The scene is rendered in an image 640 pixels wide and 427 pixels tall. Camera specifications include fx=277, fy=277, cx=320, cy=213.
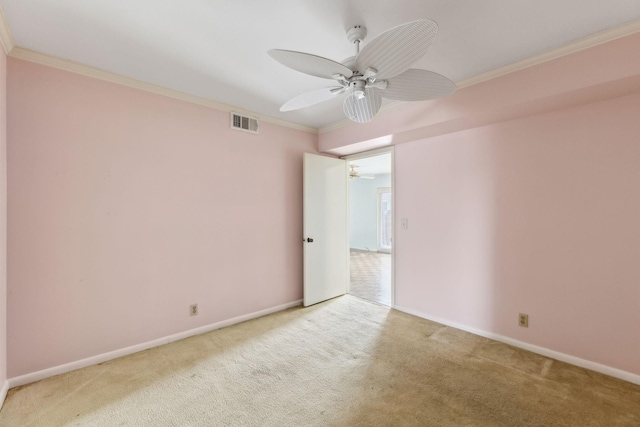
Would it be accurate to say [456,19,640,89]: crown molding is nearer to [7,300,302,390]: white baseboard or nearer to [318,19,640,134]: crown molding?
[318,19,640,134]: crown molding

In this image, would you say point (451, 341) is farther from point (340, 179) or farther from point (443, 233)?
point (340, 179)

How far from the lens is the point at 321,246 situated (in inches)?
149

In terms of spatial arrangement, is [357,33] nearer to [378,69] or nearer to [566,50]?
[378,69]

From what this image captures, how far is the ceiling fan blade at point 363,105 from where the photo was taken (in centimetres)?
182

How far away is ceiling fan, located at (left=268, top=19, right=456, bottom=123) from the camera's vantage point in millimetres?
1205

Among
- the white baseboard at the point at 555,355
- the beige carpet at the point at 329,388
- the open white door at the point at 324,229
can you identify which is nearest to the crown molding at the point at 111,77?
the open white door at the point at 324,229

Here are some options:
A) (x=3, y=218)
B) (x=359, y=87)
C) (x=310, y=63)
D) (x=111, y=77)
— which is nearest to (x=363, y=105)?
(x=359, y=87)

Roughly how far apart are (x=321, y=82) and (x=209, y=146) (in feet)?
4.36

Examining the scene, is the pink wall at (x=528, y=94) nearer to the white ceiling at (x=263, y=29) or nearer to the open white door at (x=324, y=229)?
the white ceiling at (x=263, y=29)

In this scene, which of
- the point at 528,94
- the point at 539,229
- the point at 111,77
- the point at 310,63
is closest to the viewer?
the point at 310,63

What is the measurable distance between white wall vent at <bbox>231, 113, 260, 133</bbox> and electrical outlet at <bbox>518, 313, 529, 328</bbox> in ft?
10.8

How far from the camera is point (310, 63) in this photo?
4.68 ft

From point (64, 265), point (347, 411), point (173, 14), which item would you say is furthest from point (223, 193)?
point (347, 411)

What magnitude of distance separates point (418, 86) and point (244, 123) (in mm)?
2078
